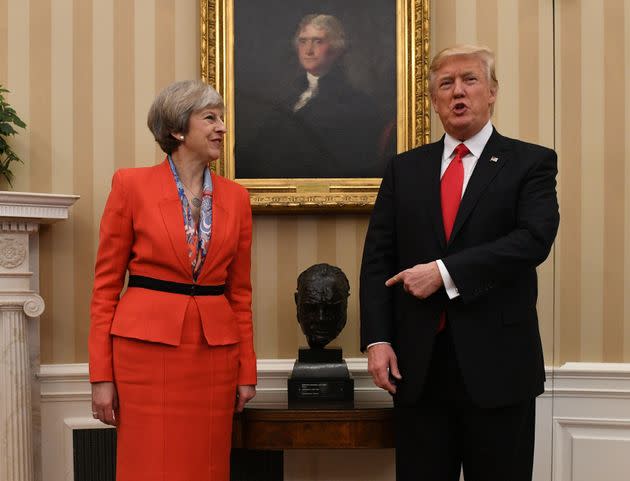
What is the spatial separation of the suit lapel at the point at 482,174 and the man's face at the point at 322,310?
0.74 metres

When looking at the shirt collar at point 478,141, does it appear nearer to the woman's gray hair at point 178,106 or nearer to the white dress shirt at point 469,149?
the white dress shirt at point 469,149

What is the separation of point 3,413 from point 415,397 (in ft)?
5.63

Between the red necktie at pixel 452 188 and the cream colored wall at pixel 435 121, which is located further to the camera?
the cream colored wall at pixel 435 121

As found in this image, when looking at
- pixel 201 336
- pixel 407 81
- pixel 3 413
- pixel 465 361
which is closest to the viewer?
pixel 465 361

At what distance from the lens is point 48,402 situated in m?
3.25

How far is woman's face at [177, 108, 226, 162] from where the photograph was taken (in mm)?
2338

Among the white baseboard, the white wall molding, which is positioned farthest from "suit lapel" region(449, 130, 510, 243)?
the white wall molding

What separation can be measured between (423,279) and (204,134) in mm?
818

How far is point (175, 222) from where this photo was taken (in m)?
2.28

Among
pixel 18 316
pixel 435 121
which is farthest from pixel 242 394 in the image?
pixel 435 121

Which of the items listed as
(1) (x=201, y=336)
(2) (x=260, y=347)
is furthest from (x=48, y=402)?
(1) (x=201, y=336)

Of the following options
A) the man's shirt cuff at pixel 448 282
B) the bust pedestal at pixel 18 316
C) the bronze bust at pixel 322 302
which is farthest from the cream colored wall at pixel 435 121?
the man's shirt cuff at pixel 448 282

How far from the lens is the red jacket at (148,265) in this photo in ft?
7.33

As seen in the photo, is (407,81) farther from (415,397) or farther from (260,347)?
(415,397)
